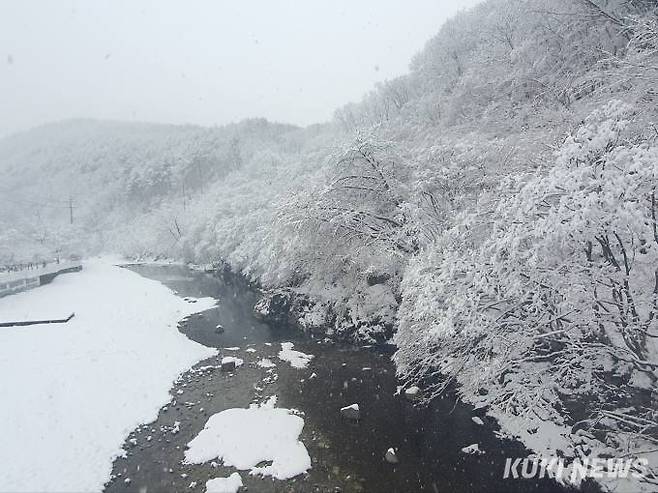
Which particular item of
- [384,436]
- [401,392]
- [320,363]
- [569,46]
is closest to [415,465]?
[384,436]

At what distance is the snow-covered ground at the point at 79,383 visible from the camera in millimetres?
9648

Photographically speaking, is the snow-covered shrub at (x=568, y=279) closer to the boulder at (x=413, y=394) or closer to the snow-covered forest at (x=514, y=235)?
the snow-covered forest at (x=514, y=235)

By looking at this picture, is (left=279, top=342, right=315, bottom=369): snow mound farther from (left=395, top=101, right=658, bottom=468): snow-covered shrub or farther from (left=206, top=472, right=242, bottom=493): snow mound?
(left=206, top=472, right=242, bottom=493): snow mound

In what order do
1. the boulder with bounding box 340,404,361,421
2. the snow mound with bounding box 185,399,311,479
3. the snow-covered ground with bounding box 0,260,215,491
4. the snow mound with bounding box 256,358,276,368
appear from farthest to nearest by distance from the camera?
the snow mound with bounding box 256,358,276,368, the boulder with bounding box 340,404,361,421, the snow mound with bounding box 185,399,311,479, the snow-covered ground with bounding box 0,260,215,491

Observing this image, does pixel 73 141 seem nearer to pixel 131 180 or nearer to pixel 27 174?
pixel 27 174

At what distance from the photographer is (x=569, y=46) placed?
18453mm

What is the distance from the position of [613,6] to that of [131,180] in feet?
370

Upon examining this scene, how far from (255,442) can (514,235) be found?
8859 millimetres

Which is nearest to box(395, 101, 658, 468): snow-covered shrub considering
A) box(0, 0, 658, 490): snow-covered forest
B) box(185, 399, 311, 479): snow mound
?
box(0, 0, 658, 490): snow-covered forest

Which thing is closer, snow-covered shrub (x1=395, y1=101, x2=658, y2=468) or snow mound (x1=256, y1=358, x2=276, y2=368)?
snow-covered shrub (x1=395, y1=101, x2=658, y2=468)

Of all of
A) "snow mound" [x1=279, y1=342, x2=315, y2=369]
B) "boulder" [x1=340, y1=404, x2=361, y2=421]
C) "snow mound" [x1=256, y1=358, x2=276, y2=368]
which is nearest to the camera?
"boulder" [x1=340, y1=404, x2=361, y2=421]

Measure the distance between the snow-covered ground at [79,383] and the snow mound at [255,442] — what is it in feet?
7.73

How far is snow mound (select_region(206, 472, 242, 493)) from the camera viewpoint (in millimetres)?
8861

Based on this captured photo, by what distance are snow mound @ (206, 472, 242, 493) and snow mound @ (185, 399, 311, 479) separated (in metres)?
0.49
